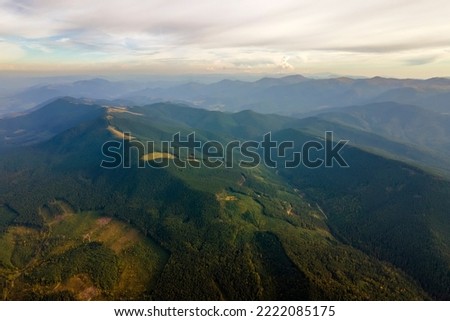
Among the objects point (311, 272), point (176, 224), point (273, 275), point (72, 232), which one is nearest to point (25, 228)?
point (72, 232)

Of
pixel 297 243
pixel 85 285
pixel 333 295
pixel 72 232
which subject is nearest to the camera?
pixel 333 295

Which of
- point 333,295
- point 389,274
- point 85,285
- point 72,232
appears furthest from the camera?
point 72,232

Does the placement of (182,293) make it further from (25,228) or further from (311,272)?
(25,228)

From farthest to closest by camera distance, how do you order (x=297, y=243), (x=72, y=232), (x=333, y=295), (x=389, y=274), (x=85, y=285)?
(x=72, y=232) → (x=297, y=243) → (x=389, y=274) → (x=85, y=285) → (x=333, y=295)

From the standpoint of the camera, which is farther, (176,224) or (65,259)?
(176,224)

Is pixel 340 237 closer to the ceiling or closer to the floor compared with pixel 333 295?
closer to the floor

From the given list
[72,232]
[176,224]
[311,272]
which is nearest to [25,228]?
[72,232]

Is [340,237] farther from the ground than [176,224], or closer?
closer

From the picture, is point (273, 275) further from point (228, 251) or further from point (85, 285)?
point (85, 285)

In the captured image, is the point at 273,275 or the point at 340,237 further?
the point at 340,237
